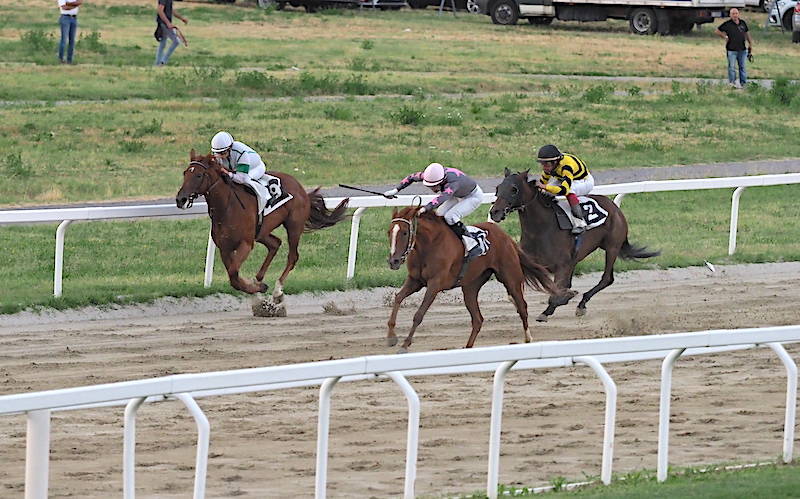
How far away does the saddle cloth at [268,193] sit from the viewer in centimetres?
1352

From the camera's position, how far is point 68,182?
1855 cm

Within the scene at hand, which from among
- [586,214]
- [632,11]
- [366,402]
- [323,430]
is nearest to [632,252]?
[586,214]

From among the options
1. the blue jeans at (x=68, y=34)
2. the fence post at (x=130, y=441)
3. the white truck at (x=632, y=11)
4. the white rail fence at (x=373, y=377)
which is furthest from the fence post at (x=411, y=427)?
the white truck at (x=632, y=11)

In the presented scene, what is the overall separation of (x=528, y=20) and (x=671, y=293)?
88.7ft

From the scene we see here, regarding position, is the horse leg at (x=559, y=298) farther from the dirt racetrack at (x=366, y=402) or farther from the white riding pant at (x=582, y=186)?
the white riding pant at (x=582, y=186)

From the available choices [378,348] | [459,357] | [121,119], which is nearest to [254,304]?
[378,348]

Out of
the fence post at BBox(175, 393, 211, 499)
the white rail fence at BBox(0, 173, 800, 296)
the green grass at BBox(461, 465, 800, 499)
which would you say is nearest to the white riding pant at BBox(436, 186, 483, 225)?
the white rail fence at BBox(0, 173, 800, 296)

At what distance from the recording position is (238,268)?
13.2 metres

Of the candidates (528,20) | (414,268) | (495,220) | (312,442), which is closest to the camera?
(312,442)

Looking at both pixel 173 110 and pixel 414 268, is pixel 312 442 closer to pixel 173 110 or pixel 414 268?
pixel 414 268

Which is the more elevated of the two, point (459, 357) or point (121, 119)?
point (459, 357)

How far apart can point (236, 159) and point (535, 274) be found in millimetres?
2691

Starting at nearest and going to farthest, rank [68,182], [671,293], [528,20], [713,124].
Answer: [671,293] < [68,182] < [713,124] < [528,20]

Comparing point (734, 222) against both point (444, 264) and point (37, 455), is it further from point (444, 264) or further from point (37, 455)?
point (37, 455)
